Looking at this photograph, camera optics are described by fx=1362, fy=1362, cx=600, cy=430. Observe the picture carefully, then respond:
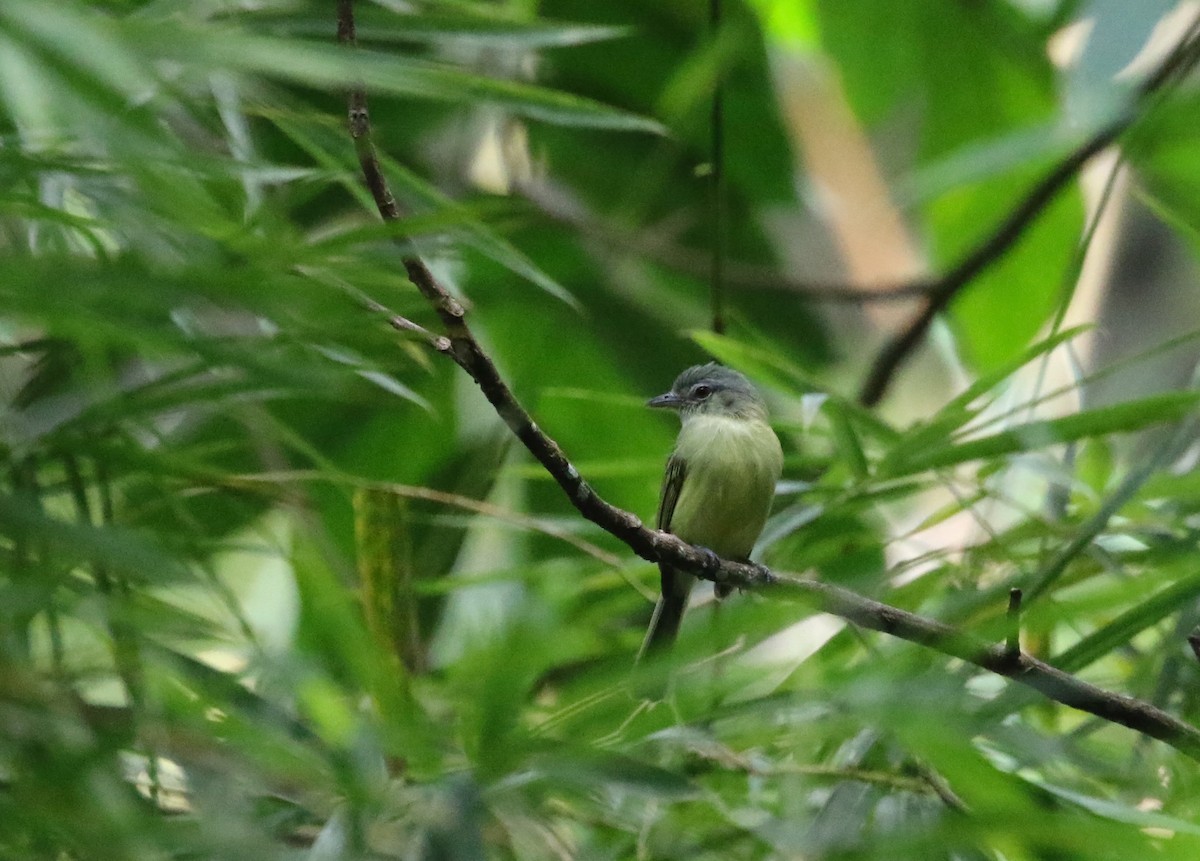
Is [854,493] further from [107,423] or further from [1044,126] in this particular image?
[107,423]

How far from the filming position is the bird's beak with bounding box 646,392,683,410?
3021 mm

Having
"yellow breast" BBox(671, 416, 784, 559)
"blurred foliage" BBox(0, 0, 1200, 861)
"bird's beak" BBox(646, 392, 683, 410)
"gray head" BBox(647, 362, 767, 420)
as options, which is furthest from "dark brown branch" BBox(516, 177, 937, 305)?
"yellow breast" BBox(671, 416, 784, 559)

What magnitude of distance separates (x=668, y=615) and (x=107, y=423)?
1.55m

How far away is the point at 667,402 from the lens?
3.09 m

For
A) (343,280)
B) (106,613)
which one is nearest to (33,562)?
(106,613)

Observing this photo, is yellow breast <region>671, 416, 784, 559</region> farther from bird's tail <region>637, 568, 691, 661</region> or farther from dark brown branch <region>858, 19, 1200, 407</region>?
dark brown branch <region>858, 19, 1200, 407</region>

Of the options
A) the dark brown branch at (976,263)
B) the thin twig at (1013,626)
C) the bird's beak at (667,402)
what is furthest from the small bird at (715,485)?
the thin twig at (1013,626)

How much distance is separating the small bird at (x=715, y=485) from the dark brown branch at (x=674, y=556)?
1.04 m

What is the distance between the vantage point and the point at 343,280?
1493 mm

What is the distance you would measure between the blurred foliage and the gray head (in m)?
0.13

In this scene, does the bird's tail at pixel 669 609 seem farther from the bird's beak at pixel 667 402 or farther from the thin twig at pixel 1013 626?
the thin twig at pixel 1013 626

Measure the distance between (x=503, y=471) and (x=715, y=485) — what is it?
0.50 m

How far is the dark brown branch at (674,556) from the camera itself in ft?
4.86

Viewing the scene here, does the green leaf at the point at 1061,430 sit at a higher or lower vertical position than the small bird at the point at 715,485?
lower
